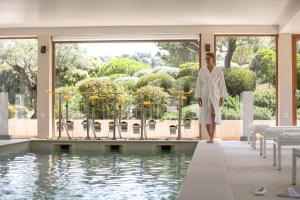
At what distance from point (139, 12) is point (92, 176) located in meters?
4.63

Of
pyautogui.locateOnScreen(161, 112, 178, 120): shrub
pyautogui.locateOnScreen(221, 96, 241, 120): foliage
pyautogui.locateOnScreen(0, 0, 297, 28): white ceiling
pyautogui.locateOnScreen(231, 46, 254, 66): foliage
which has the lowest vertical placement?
pyautogui.locateOnScreen(161, 112, 178, 120): shrub

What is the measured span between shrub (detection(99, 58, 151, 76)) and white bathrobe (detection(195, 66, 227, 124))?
3.54 m

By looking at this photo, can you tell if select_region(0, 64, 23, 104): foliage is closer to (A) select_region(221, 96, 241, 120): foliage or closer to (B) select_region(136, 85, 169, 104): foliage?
(B) select_region(136, 85, 169, 104): foliage

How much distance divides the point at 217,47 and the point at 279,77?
150 cm

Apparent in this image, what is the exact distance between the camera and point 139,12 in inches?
391

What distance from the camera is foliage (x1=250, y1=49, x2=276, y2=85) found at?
463 inches

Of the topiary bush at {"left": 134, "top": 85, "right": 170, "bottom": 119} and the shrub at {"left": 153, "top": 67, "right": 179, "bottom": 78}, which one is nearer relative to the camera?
the topiary bush at {"left": 134, "top": 85, "right": 170, "bottom": 119}

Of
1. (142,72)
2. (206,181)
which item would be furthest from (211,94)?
(206,181)

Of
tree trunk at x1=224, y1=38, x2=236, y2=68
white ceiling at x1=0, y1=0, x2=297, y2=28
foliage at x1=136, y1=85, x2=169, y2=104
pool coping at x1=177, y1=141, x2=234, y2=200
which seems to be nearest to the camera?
pool coping at x1=177, y1=141, x2=234, y2=200

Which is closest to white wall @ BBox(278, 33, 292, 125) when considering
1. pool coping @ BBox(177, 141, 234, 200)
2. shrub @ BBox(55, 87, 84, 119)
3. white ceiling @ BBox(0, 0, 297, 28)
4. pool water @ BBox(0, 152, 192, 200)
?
white ceiling @ BBox(0, 0, 297, 28)

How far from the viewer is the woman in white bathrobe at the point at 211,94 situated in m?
8.64

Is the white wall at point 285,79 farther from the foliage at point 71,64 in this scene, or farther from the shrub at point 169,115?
the foliage at point 71,64

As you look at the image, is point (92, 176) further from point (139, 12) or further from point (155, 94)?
point (155, 94)

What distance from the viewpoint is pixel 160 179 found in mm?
5750
